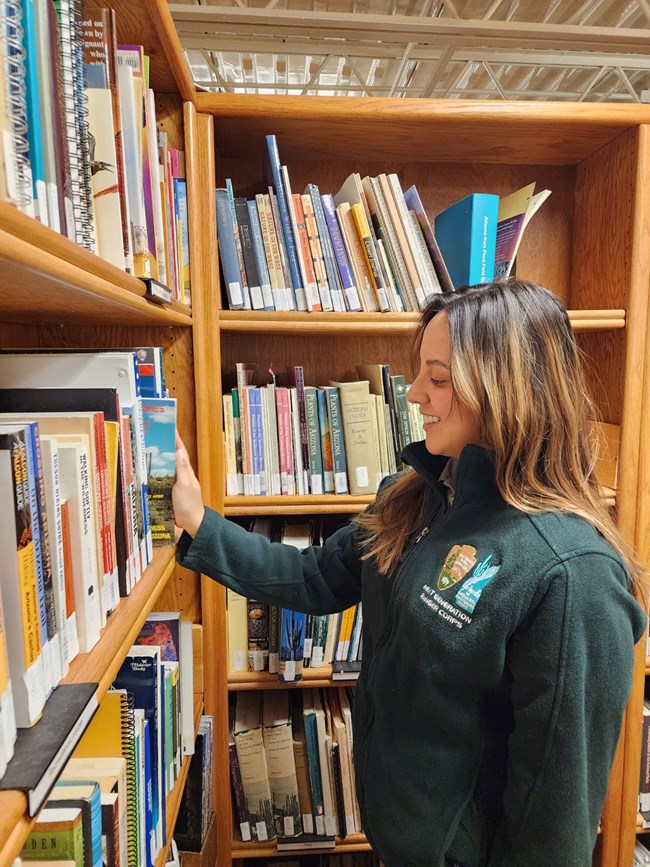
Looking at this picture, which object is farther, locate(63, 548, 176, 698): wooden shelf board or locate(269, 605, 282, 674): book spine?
locate(269, 605, 282, 674): book spine

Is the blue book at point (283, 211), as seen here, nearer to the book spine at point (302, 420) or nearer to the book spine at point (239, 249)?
the book spine at point (239, 249)

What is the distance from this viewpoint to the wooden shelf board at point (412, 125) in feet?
4.02

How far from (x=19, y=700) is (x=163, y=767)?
0.60 m

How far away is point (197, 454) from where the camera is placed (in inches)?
49.1

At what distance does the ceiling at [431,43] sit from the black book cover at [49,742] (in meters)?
1.38

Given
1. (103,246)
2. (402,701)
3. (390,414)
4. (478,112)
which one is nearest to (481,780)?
(402,701)

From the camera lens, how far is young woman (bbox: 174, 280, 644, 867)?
0.77m

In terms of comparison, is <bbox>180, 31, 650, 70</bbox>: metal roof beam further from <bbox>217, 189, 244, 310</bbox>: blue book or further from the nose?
the nose

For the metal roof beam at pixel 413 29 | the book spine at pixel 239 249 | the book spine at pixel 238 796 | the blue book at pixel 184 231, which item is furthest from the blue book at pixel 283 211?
the metal roof beam at pixel 413 29

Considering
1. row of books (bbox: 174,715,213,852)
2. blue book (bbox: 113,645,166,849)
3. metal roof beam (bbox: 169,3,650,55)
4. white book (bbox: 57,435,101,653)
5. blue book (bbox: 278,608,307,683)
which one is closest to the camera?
white book (bbox: 57,435,101,653)

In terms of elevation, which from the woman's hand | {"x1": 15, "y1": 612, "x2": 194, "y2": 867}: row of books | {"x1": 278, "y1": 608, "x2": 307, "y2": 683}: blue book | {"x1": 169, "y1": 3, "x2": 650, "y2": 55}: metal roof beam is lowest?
{"x1": 278, "y1": 608, "x2": 307, "y2": 683}: blue book

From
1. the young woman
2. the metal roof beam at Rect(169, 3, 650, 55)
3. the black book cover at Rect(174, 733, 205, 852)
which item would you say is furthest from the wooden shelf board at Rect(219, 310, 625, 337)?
the metal roof beam at Rect(169, 3, 650, 55)

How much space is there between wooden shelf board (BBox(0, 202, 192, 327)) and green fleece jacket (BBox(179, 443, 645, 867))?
50 cm

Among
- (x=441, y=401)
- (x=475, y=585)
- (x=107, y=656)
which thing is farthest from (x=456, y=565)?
(x=107, y=656)
